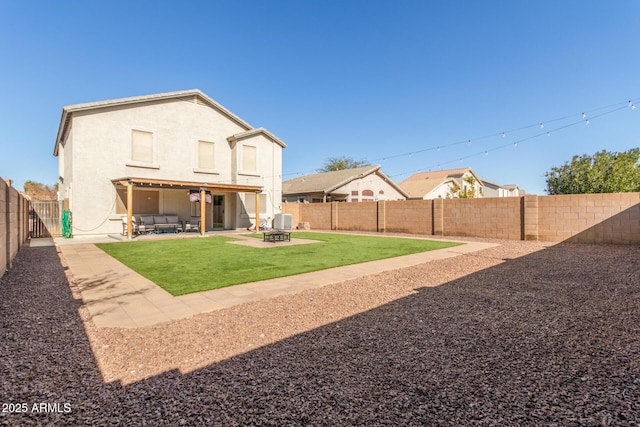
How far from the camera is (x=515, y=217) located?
14.2 m

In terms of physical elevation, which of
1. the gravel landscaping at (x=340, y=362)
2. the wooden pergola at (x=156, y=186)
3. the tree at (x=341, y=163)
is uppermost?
the tree at (x=341, y=163)

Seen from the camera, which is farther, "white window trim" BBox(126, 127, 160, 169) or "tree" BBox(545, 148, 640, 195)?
"tree" BBox(545, 148, 640, 195)

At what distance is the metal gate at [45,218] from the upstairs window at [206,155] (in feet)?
23.4

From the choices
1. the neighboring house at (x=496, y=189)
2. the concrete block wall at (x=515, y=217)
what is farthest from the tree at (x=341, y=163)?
the concrete block wall at (x=515, y=217)

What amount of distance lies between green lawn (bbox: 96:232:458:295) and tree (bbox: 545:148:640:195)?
23.0m

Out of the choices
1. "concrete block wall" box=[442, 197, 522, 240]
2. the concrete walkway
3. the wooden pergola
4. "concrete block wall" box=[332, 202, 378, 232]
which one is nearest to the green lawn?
the concrete walkway

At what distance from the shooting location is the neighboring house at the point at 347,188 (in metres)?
27.4

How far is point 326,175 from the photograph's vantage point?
31375 mm

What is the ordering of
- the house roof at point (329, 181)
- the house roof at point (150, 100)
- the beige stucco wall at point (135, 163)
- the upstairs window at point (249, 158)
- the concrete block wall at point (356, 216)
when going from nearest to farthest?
the house roof at point (150, 100) → the beige stucco wall at point (135, 163) → the upstairs window at point (249, 158) → the concrete block wall at point (356, 216) → the house roof at point (329, 181)

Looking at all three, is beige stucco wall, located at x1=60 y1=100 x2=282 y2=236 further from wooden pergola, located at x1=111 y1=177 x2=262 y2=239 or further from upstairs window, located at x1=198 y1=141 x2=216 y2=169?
wooden pergola, located at x1=111 y1=177 x2=262 y2=239

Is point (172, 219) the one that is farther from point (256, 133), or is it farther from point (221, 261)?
point (221, 261)

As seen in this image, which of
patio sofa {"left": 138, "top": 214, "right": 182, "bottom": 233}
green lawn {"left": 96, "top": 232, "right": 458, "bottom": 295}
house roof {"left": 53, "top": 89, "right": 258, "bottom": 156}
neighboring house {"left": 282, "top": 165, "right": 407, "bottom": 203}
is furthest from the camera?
neighboring house {"left": 282, "top": 165, "right": 407, "bottom": 203}

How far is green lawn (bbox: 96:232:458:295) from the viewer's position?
639 cm

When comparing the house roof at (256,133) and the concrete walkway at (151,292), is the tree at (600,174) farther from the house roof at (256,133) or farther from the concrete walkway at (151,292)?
the concrete walkway at (151,292)
